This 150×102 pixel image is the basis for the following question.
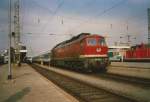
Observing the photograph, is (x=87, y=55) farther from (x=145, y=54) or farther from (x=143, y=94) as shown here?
(x=145, y=54)

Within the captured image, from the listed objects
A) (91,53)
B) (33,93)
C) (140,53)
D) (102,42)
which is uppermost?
(102,42)

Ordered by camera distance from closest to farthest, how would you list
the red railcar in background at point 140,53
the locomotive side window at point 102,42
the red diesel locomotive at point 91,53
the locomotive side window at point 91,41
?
the red diesel locomotive at point 91,53 < the locomotive side window at point 91,41 < the locomotive side window at point 102,42 < the red railcar in background at point 140,53

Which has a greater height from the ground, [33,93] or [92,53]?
[92,53]

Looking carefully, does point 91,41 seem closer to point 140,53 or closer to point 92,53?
point 92,53

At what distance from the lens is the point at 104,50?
86.5 ft

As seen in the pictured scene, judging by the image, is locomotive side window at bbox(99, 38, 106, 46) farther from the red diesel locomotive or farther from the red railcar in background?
the red railcar in background

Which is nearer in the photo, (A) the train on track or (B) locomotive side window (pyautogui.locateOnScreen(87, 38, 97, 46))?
(A) the train on track

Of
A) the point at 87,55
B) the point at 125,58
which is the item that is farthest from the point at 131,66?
the point at 125,58

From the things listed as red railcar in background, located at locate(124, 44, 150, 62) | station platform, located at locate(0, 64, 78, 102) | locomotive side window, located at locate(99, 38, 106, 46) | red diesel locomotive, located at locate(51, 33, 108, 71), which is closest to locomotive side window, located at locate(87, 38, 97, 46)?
red diesel locomotive, located at locate(51, 33, 108, 71)

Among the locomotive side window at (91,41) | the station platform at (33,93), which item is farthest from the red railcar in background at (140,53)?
the station platform at (33,93)

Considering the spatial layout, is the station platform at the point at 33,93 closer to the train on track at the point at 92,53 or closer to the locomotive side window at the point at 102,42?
the train on track at the point at 92,53

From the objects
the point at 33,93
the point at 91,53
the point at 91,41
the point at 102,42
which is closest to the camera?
the point at 33,93

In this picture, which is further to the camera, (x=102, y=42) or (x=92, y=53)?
(x=102, y=42)

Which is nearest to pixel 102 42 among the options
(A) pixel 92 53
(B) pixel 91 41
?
(B) pixel 91 41
